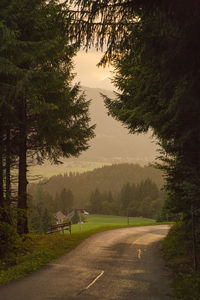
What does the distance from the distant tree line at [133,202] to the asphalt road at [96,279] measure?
105 meters

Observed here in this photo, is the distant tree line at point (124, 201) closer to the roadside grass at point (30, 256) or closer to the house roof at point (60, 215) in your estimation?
the house roof at point (60, 215)

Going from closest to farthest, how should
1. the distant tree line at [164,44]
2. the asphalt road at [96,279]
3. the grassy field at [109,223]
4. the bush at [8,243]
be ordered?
the distant tree line at [164,44] → the asphalt road at [96,279] → the bush at [8,243] → the grassy field at [109,223]

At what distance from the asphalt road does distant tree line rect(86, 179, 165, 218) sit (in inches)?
4141

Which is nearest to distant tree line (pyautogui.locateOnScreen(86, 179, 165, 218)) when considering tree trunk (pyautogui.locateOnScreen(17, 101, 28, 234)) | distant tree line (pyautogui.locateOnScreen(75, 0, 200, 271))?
tree trunk (pyautogui.locateOnScreen(17, 101, 28, 234))

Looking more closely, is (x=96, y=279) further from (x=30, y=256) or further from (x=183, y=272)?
(x=30, y=256)

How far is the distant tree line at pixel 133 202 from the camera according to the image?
123188 millimetres

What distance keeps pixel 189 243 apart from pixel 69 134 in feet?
29.1

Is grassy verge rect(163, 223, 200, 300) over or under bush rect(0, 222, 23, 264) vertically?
under

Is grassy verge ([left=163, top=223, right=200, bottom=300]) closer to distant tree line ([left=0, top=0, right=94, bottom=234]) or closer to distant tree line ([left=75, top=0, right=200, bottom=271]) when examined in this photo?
distant tree line ([left=75, top=0, right=200, bottom=271])

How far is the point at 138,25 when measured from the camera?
7277mm

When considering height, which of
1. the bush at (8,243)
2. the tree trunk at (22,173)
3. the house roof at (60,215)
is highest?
the tree trunk at (22,173)

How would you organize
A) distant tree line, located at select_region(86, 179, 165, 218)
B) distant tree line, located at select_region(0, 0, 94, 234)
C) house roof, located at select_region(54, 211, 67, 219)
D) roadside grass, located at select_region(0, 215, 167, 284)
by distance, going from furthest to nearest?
house roof, located at select_region(54, 211, 67, 219) → distant tree line, located at select_region(86, 179, 165, 218) → distant tree line, located at select_region(0, 0, 94, 234) → roadside grass, located at select_region(0, 215, 167, 284)

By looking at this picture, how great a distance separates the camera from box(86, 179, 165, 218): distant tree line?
12319 cm

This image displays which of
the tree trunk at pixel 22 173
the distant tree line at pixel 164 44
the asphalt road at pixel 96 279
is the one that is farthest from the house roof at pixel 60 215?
the distant tree line at pixel 164 44
